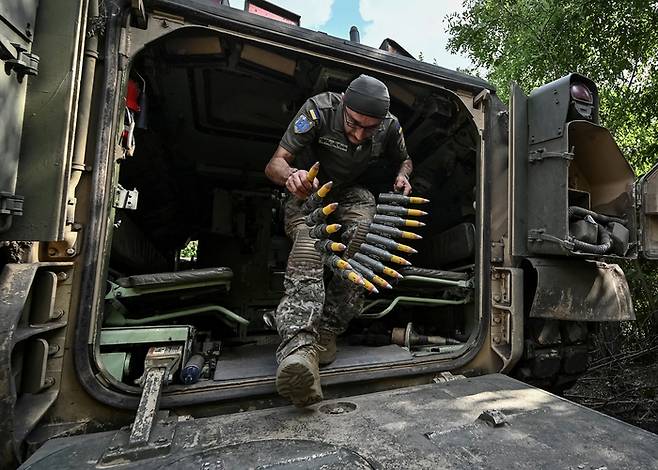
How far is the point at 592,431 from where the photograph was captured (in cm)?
135

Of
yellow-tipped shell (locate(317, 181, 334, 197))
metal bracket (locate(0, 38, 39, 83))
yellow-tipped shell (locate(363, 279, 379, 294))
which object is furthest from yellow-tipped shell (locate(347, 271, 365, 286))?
metal bracket (locate(0, 38, 39, 83))

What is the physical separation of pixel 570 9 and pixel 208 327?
6061 millimetres

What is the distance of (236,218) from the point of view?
3.62 meters

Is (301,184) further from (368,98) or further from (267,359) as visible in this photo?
(267,359)

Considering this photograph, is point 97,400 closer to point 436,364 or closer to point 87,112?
point 87,112

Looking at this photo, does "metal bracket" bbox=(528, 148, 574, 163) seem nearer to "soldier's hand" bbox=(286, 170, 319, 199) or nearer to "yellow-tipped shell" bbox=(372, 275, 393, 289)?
"yellow-tipped shell" bbox=(372, 275, 393, 289)

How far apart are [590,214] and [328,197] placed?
1.53 metres

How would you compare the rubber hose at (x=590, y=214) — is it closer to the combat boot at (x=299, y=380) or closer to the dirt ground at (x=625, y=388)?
the combat boot at (x=299, y=380)

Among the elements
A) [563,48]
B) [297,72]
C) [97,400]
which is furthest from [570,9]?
[97,400]

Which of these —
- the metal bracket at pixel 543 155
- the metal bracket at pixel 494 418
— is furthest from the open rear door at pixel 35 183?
the metal bracket at pixel 543 155

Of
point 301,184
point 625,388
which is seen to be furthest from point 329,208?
point 625,388

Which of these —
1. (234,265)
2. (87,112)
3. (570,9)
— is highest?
(570,9)

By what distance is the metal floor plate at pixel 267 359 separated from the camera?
1.82 metres

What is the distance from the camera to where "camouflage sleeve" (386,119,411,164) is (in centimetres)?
233
